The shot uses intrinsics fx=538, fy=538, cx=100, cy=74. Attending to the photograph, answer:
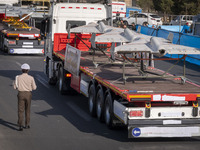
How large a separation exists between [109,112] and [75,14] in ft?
30.1

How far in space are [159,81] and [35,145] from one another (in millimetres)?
3831

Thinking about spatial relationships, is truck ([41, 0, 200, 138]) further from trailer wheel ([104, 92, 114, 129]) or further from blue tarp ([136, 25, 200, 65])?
blue tarp ([136, 25, 200, 65])

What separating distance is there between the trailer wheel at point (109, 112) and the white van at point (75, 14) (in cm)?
850

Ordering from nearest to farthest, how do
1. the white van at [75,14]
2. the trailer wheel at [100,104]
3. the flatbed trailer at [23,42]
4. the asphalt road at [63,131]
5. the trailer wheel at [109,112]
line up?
the asphalt road at [63,131] < the trailer wheel at [109,112] < the trailer wheel at [100,104] < the white van at [75,14] < the flatbed trailer at [23,42]

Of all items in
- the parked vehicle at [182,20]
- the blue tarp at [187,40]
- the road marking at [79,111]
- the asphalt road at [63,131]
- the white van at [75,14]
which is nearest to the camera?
the asphalt road at [63,131]

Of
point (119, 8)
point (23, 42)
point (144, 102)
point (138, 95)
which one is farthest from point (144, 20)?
point (138, 95)

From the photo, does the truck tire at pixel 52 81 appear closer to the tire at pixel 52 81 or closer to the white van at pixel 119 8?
the tire at pixel 52 81

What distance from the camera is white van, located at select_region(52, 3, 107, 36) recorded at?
21.7 meters

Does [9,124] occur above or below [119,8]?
below

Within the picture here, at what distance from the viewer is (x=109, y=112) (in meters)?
13.5

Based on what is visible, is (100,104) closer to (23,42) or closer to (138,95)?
(138,95)

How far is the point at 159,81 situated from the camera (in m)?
14.0

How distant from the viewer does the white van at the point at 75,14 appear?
21688 mm

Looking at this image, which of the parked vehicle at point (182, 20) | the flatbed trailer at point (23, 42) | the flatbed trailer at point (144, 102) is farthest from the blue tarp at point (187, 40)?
the parked vehicle at point (182, 20)
